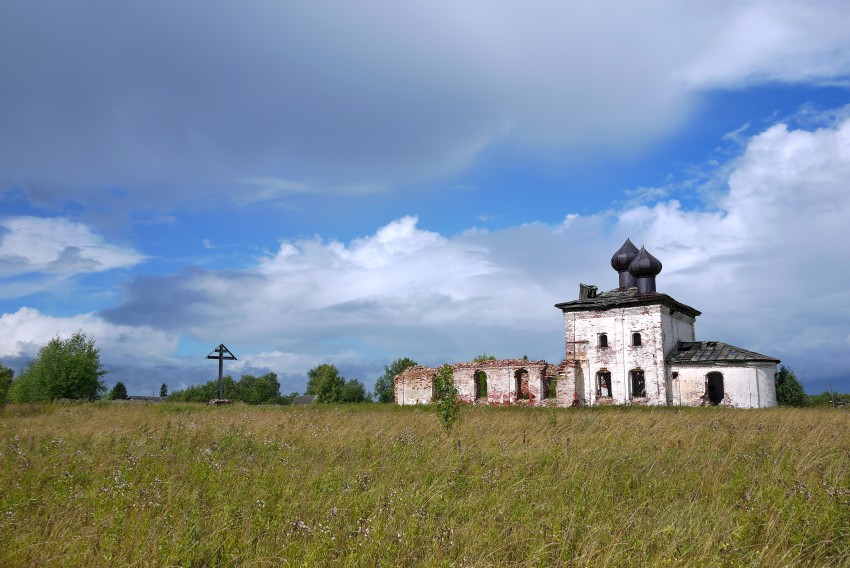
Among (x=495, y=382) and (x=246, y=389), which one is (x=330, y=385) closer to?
(x=246, y=389)

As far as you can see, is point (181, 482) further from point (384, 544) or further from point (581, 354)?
point (581, 354)

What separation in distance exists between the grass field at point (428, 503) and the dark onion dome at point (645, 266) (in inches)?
1109

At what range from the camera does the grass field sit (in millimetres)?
4371

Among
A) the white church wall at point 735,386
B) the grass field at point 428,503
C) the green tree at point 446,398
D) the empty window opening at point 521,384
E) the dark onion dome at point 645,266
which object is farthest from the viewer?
the dark onion dome at point 645,266

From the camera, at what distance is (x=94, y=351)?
167ft

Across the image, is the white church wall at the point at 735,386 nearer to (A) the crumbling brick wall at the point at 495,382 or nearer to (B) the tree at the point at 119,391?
(A) the crumbling brick wall at the point at 495,382

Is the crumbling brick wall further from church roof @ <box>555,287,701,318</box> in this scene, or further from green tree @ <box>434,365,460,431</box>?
green tree @ <box>434,365,460,431</box>

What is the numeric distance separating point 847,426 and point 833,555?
10188 mm

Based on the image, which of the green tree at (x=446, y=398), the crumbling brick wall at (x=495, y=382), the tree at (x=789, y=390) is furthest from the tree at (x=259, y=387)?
the green tree at (x=446, y=398)

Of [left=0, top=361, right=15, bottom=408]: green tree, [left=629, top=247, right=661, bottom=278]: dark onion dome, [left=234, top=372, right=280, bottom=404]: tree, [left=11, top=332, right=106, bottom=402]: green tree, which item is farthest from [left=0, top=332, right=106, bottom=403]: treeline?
[left=234, top=372, right=280, bottom=404]: tree

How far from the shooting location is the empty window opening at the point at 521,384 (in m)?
33.8

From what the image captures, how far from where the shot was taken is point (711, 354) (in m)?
32.0

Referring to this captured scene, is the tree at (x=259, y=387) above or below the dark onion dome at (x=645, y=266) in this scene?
below

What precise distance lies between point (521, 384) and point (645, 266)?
36.8 ft
